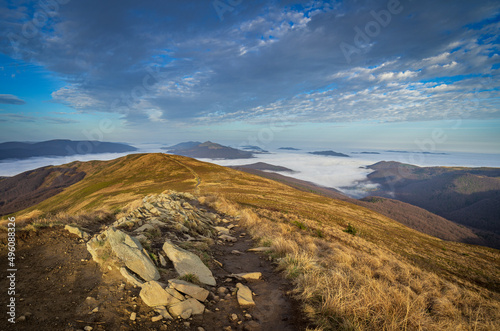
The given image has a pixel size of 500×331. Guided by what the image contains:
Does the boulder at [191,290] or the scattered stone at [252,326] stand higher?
the boulder at [191,290]

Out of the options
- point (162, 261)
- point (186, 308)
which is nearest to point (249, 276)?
point (186, 308)

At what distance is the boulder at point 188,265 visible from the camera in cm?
648

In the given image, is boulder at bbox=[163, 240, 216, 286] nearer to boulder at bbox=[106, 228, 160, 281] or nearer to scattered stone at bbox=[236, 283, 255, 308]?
boulder at bbox=[106, 228, 160, 281]

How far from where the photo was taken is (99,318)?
4332 mm

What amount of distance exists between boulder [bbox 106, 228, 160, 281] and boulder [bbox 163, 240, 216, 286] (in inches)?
28.7

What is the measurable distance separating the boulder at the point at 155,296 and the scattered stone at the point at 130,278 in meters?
0.55

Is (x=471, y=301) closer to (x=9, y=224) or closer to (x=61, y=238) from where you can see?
(x=61, y=238)

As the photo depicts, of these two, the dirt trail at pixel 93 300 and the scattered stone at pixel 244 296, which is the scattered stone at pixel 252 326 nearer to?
the dirt trail at pixel 93 300

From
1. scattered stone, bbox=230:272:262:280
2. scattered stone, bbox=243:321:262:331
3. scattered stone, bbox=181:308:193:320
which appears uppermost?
scattered stone, bbox=181:308:193:320

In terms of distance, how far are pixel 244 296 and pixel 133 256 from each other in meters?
3.54

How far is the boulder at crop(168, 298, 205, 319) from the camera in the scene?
4.75 metres

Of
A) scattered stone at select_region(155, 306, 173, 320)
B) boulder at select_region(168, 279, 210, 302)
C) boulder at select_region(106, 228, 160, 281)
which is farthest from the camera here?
boulder at select_region(106, 228, 160, 281)

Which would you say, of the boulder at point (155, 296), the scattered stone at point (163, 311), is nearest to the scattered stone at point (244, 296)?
the boulder at point (155, 296)

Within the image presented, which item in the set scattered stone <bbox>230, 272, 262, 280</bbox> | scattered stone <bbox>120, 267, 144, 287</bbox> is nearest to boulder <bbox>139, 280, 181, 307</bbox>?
scattered stone <bbox>120, 267, 144, 287</bbox>
